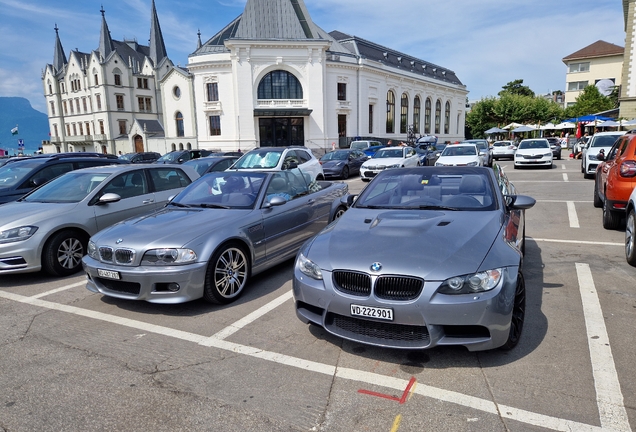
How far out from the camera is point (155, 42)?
73938 mm

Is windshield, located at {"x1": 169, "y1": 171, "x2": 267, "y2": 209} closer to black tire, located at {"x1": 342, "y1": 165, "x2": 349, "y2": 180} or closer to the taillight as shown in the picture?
the taillight

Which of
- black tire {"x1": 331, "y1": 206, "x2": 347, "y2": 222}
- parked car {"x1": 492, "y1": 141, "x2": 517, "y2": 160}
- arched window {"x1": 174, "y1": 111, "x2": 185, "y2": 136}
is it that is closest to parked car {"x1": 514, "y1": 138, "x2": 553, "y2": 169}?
parked car {"x1": 492, "y1": 141, "x2": 517, "y2": 160}

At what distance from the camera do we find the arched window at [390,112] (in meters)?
50.9

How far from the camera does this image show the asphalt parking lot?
267 centimetres

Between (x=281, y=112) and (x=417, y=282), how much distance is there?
130 ft

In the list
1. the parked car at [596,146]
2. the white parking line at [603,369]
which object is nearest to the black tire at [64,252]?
the white parking line at [603,369]

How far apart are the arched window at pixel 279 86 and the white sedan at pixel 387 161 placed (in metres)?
24.5

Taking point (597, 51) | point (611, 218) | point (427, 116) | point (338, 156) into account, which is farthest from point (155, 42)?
point (611, 218)

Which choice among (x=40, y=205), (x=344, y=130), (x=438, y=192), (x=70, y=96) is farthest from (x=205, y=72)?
(x=70, y=96)

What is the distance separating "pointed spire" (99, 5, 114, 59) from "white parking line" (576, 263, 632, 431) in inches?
3226

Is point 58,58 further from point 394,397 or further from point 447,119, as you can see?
point 394,397

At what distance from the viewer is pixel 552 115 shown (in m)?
63.7

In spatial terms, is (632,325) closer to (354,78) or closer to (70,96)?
(354,78)

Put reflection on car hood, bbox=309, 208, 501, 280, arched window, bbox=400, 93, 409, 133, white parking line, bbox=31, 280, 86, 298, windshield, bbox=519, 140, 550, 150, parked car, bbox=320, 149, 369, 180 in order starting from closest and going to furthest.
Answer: reflection on car hood, bbox=309, 208, 501, 280
white parking line, bbox=31, 280, 86, 298
parked car, bbox=320, 149, 369, 180
windshield, bbox=519, 140, 550, 150
arched window, bbox=400, 93, 409, 133
